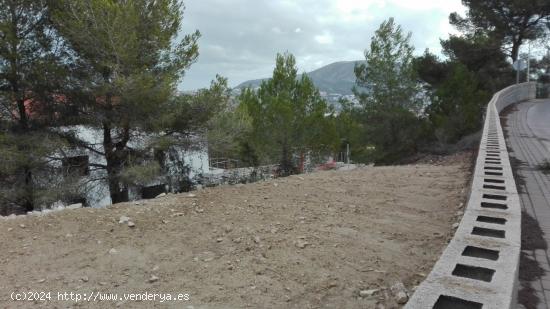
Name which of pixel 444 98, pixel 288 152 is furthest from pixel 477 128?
pixel 288 152

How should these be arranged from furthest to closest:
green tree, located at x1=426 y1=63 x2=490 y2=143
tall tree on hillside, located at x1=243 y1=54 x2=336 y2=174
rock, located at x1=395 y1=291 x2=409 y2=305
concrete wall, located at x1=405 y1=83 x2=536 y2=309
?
tall tree on hillside, located at x1=243 y1=54 x2=336 y2=174 < green tree, located at x1=426 y1=63 x2=490 y2=143 < rock, located at x1=395 y1=291 x2=409 y2=305 < concrete wall, located at x1=405 y1=83 x2=536 y2=309

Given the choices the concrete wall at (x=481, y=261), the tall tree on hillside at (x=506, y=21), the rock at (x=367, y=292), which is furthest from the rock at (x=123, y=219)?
the tall tree on hillside at (x=506, y=21)

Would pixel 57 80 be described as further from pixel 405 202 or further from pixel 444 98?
pixel 444 98

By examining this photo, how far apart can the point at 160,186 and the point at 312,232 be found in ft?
26.6

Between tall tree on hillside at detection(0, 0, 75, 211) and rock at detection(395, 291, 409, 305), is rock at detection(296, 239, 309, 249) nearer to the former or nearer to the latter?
rock at detection(395, 291, 409, 305)

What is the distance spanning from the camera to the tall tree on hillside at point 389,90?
1778 centimetres

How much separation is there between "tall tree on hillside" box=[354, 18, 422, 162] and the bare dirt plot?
12.9 metres

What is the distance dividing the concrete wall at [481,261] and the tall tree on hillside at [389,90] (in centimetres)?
1449

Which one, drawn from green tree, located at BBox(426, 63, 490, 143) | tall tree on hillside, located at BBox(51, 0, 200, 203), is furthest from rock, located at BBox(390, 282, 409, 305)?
green tree, located at BBox(426, 63, 490, 143)

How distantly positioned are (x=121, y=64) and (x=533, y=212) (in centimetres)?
896

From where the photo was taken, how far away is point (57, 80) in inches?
379

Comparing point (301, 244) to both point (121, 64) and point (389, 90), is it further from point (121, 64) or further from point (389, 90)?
point (389, 90)

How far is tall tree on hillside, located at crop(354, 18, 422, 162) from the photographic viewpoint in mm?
17781

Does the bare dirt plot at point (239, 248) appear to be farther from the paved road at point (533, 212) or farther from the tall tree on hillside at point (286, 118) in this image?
the tall tree on hillside at point (286, 118)
